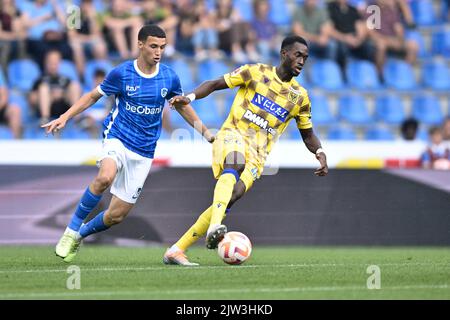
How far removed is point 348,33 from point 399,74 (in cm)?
132

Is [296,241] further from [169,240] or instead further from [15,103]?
[15,103]

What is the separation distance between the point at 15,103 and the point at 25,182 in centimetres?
335

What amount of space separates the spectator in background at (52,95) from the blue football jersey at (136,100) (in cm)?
612

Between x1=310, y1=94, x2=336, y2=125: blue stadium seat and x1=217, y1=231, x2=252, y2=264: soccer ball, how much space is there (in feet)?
30.1

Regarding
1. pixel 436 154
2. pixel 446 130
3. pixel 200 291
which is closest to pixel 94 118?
pixel 436 154

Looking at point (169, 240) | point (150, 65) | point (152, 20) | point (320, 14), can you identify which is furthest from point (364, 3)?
point (150, 65)

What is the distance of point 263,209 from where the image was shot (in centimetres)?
1395

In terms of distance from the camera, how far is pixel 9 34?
17.2 meters

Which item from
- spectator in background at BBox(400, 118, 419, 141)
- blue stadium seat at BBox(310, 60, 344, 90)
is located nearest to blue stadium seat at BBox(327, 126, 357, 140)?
spectator in background at BBox(400, 118, 419, 141)

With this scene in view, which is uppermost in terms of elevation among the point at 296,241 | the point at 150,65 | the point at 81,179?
the point at 150,65

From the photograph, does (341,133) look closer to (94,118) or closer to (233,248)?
(94,118)

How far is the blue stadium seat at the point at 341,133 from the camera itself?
59.4 ft

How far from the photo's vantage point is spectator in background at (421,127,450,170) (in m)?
15.9

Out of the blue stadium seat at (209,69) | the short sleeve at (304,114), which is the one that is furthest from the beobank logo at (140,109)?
the blue stadium seat at (209,69)
